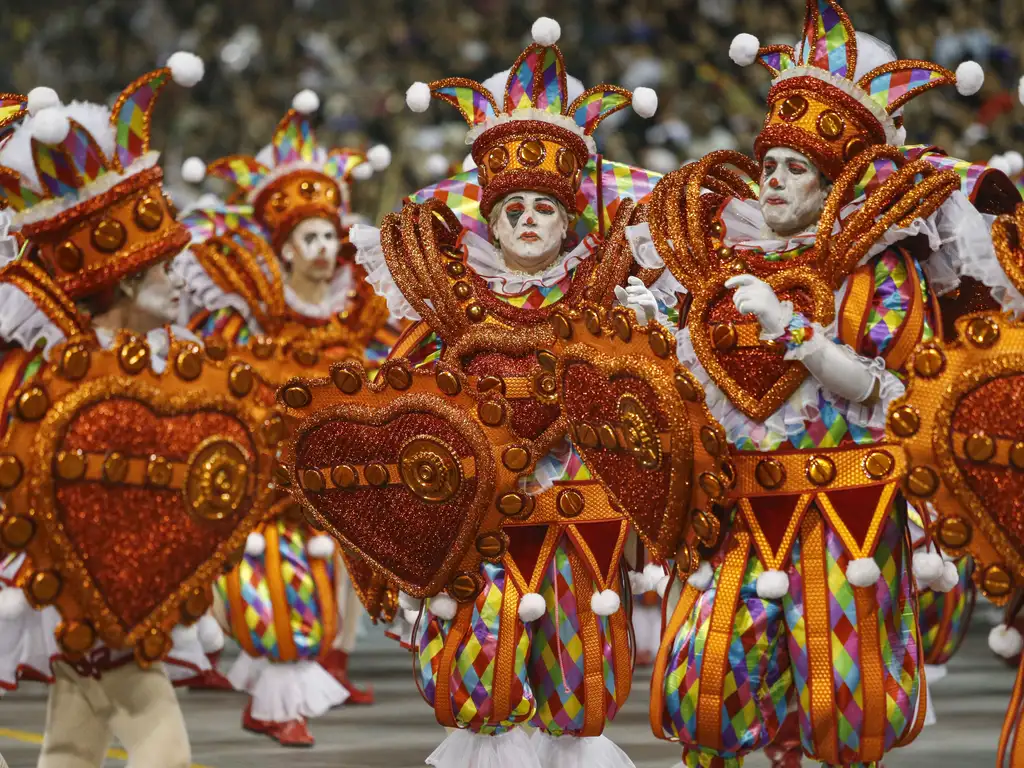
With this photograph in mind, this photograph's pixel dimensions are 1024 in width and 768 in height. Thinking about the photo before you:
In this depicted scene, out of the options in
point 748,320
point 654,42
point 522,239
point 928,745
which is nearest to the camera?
point 748,320

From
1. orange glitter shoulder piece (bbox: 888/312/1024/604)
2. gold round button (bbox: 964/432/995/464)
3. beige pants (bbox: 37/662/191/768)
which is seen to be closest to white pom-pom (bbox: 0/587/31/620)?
beige pants (bbox: 37/662/191/768)

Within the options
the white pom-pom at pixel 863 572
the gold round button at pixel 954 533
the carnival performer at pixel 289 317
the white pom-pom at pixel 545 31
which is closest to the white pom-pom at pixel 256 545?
the carnival performer at pixel 289 317

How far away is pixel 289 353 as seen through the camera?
17.3 feet

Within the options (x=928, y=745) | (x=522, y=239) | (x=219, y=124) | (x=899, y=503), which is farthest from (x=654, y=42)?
(x=899, y=503)

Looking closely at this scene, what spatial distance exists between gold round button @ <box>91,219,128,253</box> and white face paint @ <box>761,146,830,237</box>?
1.64 meters

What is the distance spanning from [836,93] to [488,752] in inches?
78.3

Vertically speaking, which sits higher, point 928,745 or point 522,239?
point 522,239

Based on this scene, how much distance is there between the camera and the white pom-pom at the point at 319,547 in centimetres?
784

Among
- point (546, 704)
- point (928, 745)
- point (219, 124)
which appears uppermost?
point (219, 124)

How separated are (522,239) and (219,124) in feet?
40.8

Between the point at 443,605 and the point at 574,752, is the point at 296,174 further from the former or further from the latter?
the point at 574,752

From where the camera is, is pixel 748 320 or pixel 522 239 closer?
pixel 748 320

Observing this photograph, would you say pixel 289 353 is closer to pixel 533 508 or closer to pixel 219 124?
pixel 533 508

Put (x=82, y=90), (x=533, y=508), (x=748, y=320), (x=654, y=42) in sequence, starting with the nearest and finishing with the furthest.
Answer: (x=748, y=320) → (x=533, y=508) → (x=654, y=42) → (x=82, y=90)
